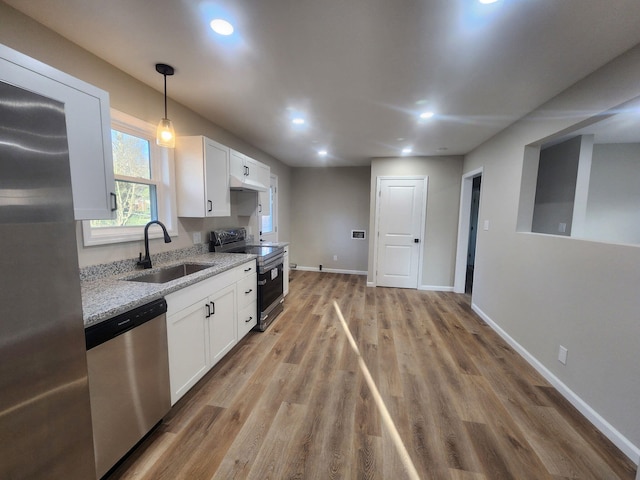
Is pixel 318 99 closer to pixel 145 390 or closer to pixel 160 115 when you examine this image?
pixel 160 115

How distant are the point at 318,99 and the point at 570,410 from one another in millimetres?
3241

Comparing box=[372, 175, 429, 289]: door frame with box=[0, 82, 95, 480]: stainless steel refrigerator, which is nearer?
box=[0, 82, 95, 480]: stainless steel refrigerator

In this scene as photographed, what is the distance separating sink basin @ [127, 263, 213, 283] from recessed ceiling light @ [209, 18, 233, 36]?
1.77 m

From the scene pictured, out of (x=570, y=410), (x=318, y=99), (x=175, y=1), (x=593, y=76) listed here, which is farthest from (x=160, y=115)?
(x=570, y=410)

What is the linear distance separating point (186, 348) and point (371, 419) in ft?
4.65

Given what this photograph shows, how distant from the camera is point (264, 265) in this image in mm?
2963

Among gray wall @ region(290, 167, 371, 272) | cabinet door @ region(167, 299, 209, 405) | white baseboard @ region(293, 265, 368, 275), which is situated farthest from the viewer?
white baseboard @ region(293, 265, 368, 275)

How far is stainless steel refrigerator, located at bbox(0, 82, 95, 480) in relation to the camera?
0.78 meters

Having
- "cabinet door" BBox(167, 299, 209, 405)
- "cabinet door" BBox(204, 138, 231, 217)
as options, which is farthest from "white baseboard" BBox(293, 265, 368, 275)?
"cabinet door" BBox(167, 299, 209, 405)

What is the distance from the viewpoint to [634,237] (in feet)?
10.5

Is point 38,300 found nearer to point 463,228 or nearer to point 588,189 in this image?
point 588,189

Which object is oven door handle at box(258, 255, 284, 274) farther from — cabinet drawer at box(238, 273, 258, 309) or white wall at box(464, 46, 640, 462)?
white wall at box(464, 46, 640, 462)

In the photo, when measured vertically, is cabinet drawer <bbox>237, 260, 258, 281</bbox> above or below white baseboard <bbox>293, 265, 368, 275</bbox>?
above

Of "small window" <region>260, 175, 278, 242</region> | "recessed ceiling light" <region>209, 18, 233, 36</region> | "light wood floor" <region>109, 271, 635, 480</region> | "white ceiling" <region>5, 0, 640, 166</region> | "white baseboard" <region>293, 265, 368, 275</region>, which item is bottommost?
"light wood floor" <region>109, 271, 635, 480</region>
